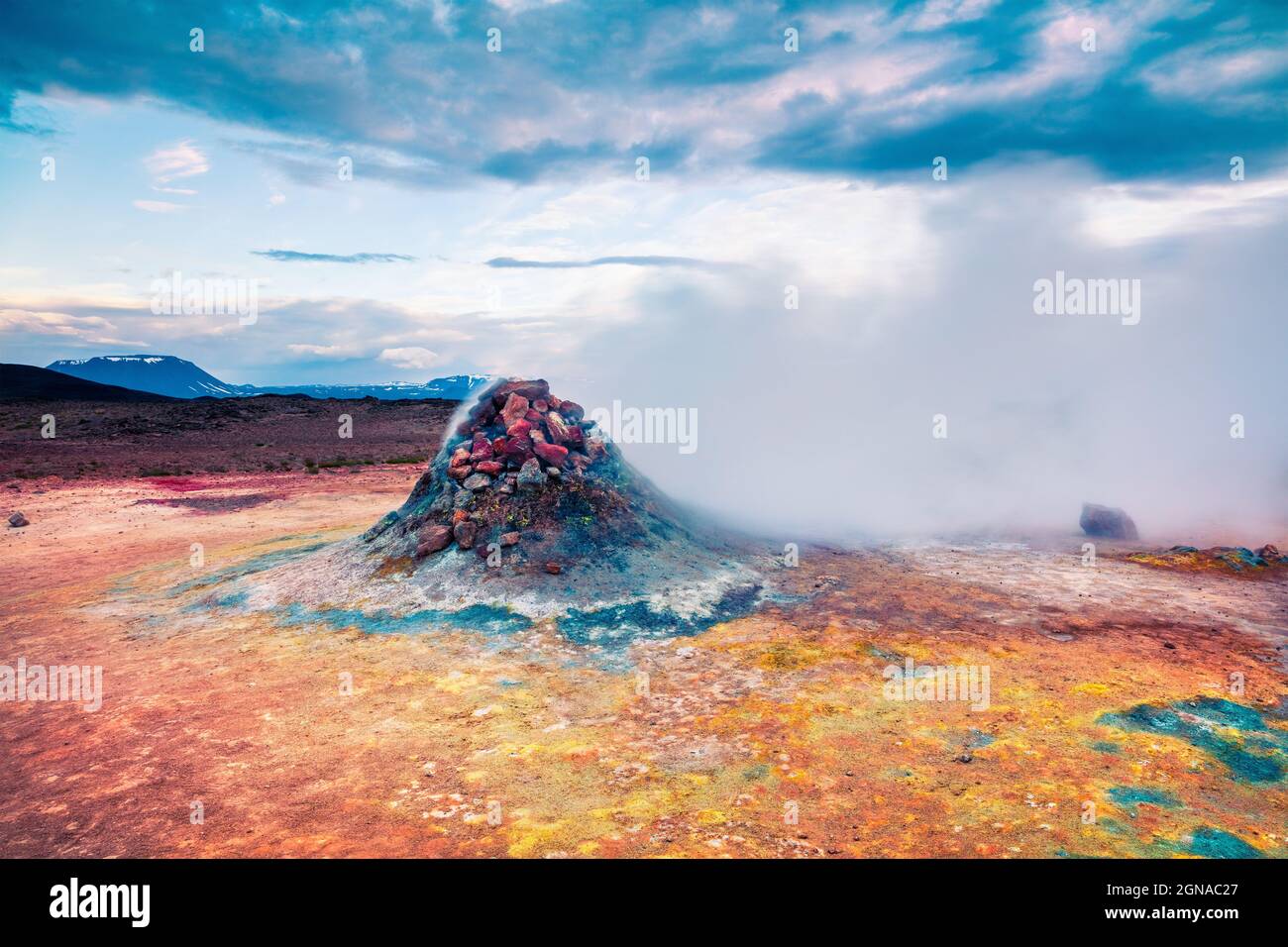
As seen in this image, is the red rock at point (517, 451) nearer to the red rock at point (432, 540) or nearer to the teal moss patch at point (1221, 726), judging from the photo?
the red rock at point (432, 540)

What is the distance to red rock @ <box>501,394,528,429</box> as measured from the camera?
13.0 metres

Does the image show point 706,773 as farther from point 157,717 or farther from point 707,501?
point 707,501

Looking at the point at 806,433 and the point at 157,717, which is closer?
the point at 157,717

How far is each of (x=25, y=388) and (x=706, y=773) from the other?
4496 inches

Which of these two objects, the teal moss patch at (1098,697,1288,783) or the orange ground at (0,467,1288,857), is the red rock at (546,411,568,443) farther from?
the teal moss patch at (1098,697,1288,783)

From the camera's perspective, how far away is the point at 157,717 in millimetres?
7199

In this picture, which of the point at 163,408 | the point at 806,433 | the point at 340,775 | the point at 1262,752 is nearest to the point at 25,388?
the point at 163,408

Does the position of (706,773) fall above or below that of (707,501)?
below

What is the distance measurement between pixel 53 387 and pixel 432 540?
110008mm

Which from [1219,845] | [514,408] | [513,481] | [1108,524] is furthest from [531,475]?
[1108,524]

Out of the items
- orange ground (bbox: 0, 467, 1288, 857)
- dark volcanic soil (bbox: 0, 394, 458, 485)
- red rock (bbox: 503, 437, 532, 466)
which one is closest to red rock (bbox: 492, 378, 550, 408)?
red rock (bbox: 503, 437, 532, 466)

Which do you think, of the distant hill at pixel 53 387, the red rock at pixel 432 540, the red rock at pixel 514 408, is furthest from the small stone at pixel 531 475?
the distant hill at pixel 53 387

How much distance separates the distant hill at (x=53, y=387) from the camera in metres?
83.9

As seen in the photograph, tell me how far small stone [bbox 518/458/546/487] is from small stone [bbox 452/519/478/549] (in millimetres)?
1226
